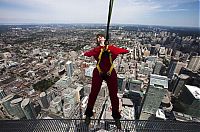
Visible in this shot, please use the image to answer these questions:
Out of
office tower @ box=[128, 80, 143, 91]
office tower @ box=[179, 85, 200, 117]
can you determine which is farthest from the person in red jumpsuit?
office tower @ box=[128, 80, 143, 91]

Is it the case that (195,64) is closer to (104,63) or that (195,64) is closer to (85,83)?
(85,83)

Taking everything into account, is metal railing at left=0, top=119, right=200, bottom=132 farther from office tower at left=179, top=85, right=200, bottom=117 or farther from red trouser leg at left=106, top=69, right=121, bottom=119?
office tower at left=179, top=85, right=200, bottom=117

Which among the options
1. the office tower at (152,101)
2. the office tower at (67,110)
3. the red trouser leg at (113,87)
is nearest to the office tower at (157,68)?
the office tower at (152,101)

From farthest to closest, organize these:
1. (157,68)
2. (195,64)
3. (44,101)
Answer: (157,68)
(195,64)
(44,101)

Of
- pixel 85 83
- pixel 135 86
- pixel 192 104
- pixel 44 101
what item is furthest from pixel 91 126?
pixel 135 86

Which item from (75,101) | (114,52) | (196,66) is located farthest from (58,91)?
(196,66)

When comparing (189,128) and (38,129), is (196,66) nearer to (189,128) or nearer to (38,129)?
(189,128)
